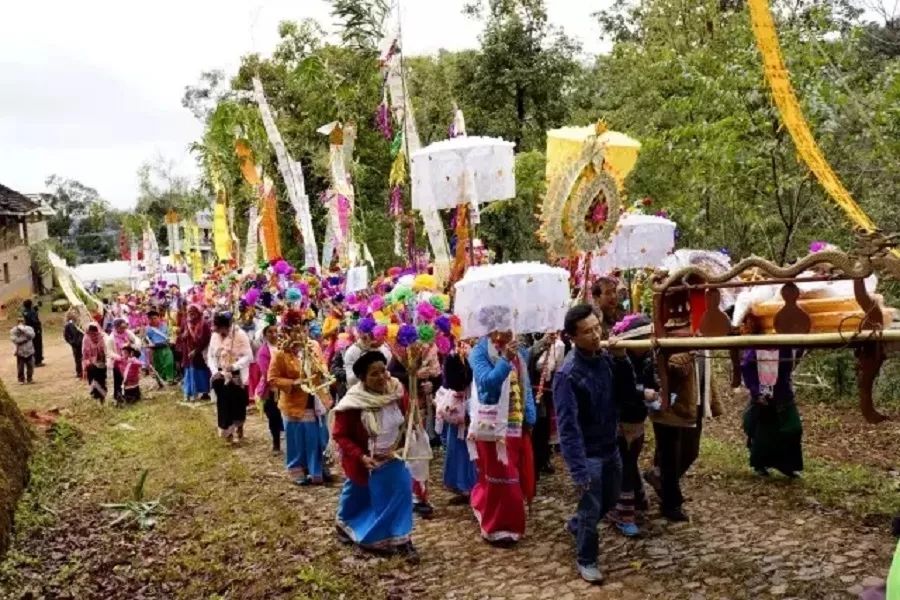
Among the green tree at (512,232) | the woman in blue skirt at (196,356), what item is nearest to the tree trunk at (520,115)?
the green tree at (512,232)

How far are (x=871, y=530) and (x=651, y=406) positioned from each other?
1.82m

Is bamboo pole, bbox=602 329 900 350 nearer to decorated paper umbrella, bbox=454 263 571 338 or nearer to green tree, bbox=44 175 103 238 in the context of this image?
decorated paper umbrella, bbox=454 263 571 338

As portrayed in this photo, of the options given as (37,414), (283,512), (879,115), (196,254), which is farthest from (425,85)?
(283,512)

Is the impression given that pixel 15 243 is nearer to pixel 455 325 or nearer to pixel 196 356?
pixel 196 356

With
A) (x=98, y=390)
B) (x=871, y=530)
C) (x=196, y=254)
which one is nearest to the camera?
(x=871, y=530)

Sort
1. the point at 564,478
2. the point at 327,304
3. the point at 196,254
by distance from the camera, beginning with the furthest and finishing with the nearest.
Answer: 1. the point at 196,254
2. the point at 327,304
3. the point at 564,478

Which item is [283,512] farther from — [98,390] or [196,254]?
[196,254]

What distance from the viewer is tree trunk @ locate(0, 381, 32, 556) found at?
23.9 feet

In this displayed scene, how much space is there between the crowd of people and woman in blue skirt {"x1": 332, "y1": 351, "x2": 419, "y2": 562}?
10mm

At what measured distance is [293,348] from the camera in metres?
8.48

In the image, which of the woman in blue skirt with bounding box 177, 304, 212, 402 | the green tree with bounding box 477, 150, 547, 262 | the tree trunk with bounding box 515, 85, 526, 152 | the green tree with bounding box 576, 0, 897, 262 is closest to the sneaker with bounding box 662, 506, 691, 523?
the green tree with bounding box 576, 0, 897, 262

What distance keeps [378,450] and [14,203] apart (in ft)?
117

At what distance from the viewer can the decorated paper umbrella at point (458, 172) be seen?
7.53 meters

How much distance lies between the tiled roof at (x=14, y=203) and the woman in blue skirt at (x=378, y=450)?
112ft
